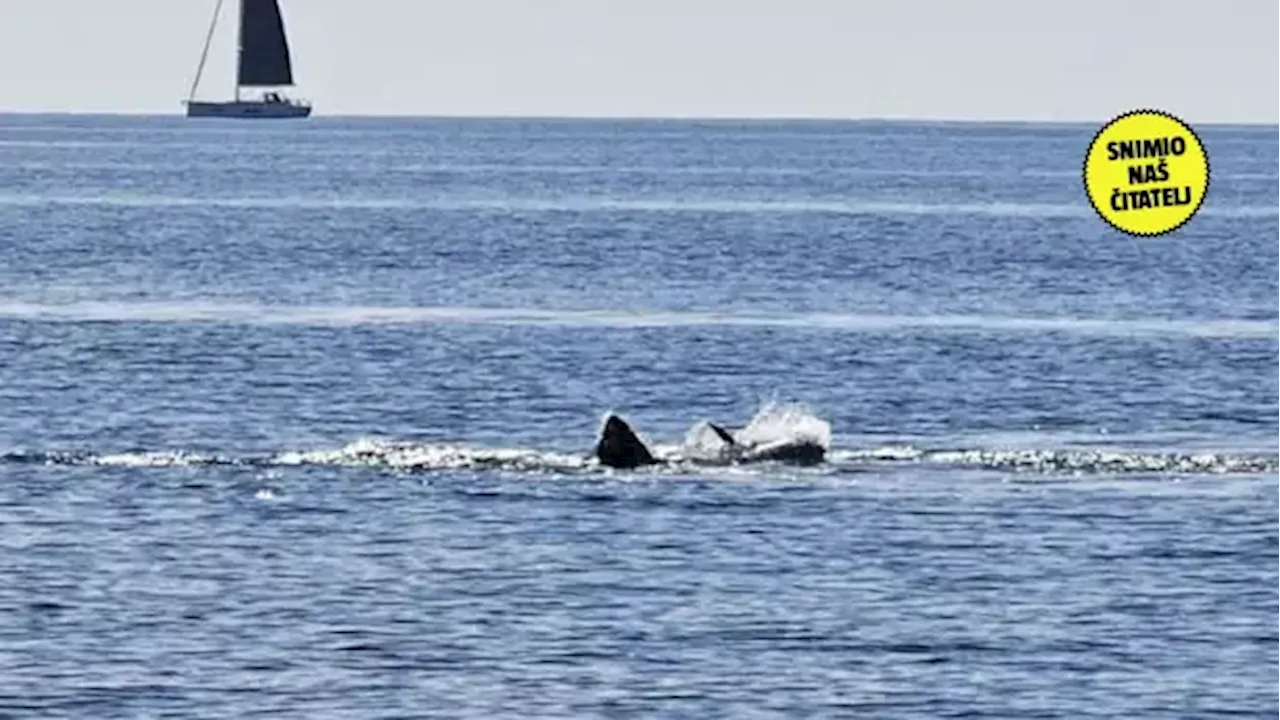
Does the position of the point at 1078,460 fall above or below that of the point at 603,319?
above

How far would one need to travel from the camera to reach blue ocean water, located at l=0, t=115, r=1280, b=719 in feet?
136

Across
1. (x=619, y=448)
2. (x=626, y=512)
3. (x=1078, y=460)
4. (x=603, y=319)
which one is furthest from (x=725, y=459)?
(x=603, y=319)

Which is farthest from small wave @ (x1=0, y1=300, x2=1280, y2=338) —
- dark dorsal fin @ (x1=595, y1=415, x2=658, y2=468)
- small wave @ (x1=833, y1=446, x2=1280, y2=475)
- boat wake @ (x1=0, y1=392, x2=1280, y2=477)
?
dark dorsal fin @ (x1=595, y1=415, x2=658, y2=468)

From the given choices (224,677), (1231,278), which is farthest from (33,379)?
(1231,278)

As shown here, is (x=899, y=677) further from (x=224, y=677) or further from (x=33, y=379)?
(x=33, y=379)

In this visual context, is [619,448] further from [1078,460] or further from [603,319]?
[603,319]

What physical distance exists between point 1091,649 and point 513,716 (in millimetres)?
7885

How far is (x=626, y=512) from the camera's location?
2183 inches

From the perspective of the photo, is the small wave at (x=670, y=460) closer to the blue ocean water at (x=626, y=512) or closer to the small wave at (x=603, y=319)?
the blue ocean water at (x=626, y=512)

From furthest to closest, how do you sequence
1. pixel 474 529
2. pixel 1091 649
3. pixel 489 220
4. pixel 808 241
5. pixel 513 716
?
1. pixel 489 220
2. pixel 808 241
3. pixel 474 529
4. pixel 1091 649
5. pixel 513 716

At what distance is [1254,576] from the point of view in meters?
49.2

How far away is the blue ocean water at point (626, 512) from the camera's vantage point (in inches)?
1629

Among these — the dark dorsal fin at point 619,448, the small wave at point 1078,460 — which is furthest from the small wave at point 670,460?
the dark dorsal fin at point 619,448

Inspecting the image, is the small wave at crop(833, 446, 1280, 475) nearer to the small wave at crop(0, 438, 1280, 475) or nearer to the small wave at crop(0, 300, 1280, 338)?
the small wave at crop(0, 438, 1280, 475)
